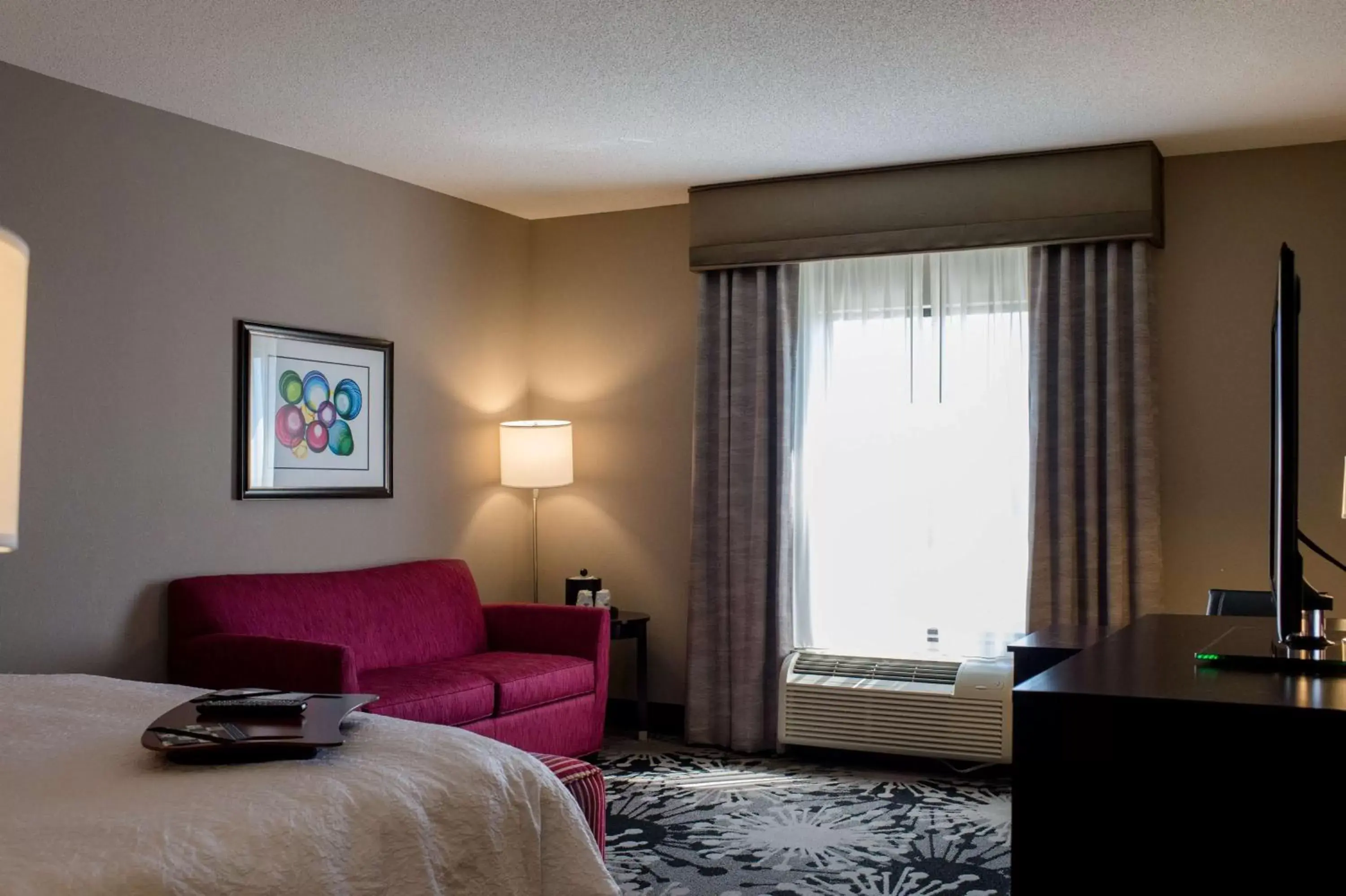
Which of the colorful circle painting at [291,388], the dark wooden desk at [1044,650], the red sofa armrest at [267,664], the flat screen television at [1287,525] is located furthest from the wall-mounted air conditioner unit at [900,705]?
the flat screen television at [1287,525]

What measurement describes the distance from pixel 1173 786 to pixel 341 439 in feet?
14.2

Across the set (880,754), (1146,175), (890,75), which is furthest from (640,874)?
(1146,175)

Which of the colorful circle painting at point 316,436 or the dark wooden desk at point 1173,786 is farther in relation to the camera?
the colorful circle painting at point 316,436

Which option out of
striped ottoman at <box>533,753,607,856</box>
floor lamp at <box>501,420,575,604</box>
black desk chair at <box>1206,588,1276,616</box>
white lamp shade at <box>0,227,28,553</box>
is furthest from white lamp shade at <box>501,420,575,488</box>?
white lamp shade at <box>0,227,28,553</box>

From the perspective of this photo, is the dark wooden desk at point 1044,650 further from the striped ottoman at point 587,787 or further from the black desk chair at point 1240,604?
the striped ottoman at point 587,787

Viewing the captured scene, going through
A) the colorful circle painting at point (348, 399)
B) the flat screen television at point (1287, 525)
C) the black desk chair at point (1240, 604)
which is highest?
the colorful circle painting at point (348, 399)

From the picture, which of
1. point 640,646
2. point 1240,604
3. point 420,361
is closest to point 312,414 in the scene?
point 420,361

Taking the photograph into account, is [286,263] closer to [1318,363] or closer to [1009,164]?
[1009,164]

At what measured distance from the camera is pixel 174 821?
1802 mm

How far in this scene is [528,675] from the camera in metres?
4.99

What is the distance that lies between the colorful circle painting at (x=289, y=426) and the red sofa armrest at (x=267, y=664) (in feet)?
3.14

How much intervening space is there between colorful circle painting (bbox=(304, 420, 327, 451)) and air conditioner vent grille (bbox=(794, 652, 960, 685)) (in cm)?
230

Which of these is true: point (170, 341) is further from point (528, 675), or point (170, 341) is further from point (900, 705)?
point (900, 705)

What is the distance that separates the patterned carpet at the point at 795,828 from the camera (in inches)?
147
